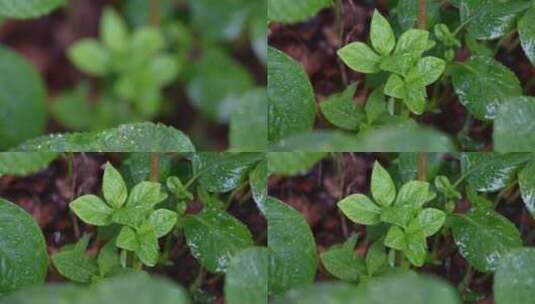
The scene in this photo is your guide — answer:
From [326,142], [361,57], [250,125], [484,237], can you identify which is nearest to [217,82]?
[250,125]

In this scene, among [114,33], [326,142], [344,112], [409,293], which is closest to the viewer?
[409,293]

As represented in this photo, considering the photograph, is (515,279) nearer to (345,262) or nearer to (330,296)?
(345,262)

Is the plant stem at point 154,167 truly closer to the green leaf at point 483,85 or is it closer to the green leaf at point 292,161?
the green leaf at point 292,161

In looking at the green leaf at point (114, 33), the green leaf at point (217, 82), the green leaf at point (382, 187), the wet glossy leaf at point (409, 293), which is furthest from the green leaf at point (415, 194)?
the green leaf at point (114, 33)

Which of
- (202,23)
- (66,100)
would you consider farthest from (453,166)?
(66,100)

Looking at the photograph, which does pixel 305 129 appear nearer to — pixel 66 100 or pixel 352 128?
pixel 352 128

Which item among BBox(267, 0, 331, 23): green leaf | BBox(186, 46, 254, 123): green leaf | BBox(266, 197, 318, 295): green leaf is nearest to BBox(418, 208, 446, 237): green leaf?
BBox(266, 197, 318, 295): green leaf

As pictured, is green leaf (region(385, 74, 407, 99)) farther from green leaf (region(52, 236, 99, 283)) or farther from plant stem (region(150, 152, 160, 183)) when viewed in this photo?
green leaf (region(52, 236, 99, 283))
